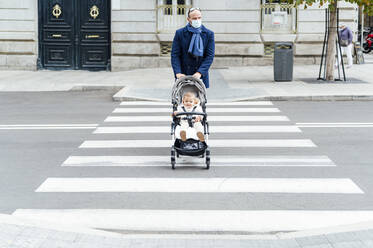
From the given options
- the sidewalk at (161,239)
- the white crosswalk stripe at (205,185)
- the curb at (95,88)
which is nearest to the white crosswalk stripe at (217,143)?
the white crosswalk stripe at (205,185)

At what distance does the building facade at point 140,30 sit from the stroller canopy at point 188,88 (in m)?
16.8

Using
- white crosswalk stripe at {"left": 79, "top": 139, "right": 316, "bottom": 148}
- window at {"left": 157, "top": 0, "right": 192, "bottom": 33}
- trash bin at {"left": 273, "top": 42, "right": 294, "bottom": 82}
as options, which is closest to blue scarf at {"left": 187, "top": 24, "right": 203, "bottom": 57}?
white crosswalk stripe at {"left": 79, "top": 139, "right": 316, "bottom": 148}

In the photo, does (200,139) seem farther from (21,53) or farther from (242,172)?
(21,53)

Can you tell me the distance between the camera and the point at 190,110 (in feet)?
29.5

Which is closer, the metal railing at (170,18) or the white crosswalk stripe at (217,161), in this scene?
the white crosswalk stripe at (217,161)

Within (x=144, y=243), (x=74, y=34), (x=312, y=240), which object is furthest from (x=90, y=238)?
(x=74, y=34)

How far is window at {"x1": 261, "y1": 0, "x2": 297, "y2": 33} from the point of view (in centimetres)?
2584

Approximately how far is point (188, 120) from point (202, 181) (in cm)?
102

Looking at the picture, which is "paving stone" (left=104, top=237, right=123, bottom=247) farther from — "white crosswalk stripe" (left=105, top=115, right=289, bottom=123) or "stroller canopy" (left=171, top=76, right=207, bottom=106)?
"white crosswalk stripe" (left=105, top=115, right=289, bottom=123)

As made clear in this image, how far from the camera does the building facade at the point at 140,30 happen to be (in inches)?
1016

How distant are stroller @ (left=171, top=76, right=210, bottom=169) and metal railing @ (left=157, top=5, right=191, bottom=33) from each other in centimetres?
1695

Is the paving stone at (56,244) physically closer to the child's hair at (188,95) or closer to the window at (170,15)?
the child's hair at (188,95)

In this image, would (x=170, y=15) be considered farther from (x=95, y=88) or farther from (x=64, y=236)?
(x=64, y=236)

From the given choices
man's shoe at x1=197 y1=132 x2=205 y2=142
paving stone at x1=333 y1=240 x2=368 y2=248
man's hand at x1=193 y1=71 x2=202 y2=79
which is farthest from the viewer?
man's hand at x1=193 y1=71 x2=202 y2=79
